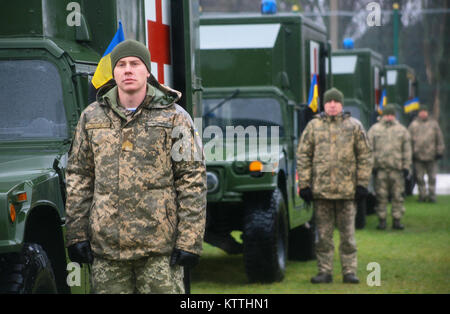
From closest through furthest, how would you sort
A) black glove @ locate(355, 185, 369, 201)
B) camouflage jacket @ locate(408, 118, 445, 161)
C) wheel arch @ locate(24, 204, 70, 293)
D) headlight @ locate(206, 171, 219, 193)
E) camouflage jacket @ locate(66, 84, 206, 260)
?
1. camouflage jacket @ locate(66, 84, 206, 260)
2. wheel arch @ locate(24, 204, 70, 293)
3. headlight @ locate(206, 171, 219, 193)
4. black glove @ locate(355, 185, 369, 201)
5. camouflage jacket @ locate(408, 118, 445, 161)

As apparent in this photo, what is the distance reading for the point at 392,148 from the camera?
13.9 meters

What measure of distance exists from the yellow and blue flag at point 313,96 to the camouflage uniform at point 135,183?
647 cm

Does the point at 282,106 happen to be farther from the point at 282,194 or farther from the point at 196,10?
the point at 196,10

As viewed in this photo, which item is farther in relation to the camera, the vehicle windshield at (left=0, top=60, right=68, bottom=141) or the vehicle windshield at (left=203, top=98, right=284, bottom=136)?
the vehicle windshield at (left=203, top=98, right=284, bottom=136)

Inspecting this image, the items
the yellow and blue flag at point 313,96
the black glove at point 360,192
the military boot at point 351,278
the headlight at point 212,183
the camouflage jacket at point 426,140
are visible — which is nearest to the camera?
the headlight at point 212,183

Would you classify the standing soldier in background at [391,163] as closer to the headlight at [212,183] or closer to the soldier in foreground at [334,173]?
the soldier in foreground at [334,173]

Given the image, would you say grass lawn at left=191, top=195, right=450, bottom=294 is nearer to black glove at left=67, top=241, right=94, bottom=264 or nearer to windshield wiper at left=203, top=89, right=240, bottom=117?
windshield wiper at left=203, top=89, right=240, bottom=117

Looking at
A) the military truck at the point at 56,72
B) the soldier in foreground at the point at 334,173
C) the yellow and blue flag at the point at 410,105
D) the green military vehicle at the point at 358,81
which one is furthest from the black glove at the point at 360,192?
the yellow and blue flag at the point at 410,105

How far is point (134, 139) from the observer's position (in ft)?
13.9

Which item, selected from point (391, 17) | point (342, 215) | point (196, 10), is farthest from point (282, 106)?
point (391, 17)

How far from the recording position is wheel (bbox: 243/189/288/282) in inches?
340

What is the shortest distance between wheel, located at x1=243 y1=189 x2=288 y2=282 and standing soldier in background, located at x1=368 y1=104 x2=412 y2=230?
5215 mm

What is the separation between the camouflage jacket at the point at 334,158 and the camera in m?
8.66

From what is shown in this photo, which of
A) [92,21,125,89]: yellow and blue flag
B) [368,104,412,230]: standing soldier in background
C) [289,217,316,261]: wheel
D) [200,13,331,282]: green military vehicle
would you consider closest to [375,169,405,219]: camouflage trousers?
[368,104,412,230]: standing soldier in background
